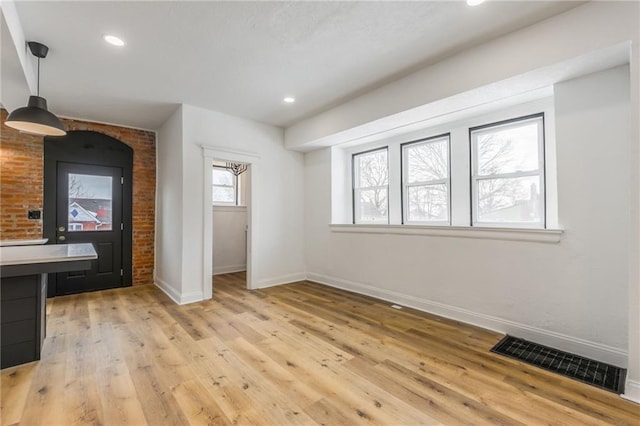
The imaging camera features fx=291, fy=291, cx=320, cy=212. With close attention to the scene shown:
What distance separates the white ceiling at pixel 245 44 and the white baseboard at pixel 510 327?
9.36ft

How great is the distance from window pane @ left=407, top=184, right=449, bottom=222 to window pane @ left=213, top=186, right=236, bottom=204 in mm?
4365

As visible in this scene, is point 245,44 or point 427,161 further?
point 427,161

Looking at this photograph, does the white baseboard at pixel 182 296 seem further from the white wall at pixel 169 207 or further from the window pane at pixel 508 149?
the window pane at pixel 508 149

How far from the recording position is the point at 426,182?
4223mm

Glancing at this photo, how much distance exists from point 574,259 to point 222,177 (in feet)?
21.1

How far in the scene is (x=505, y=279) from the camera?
124 inches

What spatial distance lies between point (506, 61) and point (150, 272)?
20.3ft

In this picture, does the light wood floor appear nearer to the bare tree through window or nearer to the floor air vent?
the floor air vent

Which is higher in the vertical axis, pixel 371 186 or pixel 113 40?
pixel 113 40

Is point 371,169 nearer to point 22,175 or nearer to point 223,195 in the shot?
point 223,195

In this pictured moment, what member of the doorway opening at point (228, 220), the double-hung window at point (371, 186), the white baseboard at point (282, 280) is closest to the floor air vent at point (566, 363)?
the double-hung window at point (371, 186)

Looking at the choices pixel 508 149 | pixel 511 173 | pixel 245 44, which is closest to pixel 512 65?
pixel 508 149

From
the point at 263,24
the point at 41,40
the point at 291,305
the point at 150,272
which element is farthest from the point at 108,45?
the point at 150,272

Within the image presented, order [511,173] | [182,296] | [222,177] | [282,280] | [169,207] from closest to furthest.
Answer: [511,173] < [182,296] < [169,207] < [282,280] < [222,177]
